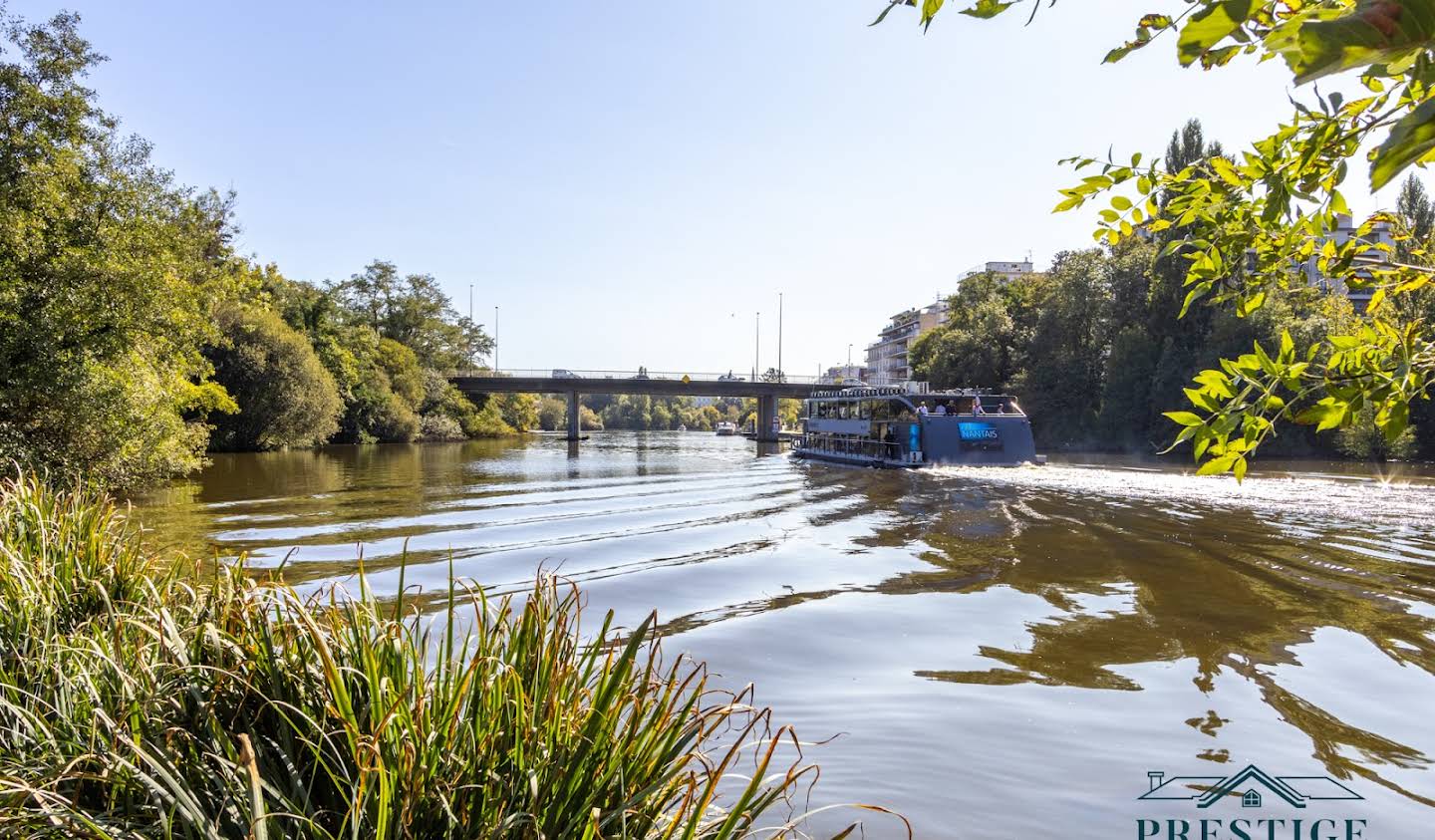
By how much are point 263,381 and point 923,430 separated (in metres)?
38.6

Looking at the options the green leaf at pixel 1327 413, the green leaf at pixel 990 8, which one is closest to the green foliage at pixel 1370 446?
the green leaf at pixel 1327 413

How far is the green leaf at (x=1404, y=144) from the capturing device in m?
0.85

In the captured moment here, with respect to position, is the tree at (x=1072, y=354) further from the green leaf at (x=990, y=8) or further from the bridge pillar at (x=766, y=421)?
the green leaf at (x=990, y=8)

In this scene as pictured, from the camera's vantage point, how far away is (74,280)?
18875mm

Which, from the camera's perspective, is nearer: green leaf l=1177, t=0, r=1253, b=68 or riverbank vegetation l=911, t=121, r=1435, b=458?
green leaf l=1177, t=0, r=1253, b=68

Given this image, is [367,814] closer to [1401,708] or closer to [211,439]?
[1401,708]

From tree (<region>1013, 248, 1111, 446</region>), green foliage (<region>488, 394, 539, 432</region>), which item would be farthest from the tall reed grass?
green foliage (<region>488, 394, 539, 432</region>)

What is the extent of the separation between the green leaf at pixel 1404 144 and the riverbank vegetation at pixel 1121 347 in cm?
4694

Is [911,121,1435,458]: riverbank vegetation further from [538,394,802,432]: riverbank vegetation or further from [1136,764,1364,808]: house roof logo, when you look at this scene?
[538,394,802,432]: riverbank vegetation

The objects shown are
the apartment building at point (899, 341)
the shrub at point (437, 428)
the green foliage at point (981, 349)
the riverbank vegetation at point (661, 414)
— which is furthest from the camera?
the riverbank vegetation at point (661, 414)

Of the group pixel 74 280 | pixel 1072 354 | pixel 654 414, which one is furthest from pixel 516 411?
pixel 74 280

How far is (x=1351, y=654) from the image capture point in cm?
870

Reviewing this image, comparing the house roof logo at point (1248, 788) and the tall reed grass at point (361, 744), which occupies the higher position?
the tall reed grass at point (361, 744)

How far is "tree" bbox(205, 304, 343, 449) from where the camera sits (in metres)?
46.9
